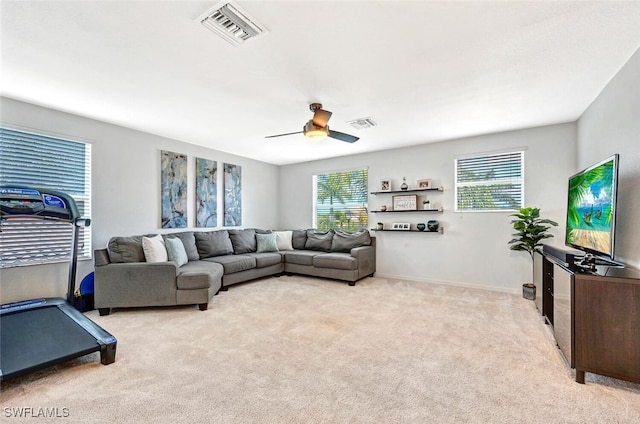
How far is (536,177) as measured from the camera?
13.8 ft

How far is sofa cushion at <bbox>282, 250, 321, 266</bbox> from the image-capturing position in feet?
17.4

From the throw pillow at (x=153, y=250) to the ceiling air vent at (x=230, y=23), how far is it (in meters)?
2.81

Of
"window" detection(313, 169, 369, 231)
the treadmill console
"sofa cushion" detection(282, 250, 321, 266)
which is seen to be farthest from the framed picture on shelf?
the treadmill console

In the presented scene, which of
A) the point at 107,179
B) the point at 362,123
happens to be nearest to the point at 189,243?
the point at 107,179

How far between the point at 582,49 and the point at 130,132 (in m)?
5.22

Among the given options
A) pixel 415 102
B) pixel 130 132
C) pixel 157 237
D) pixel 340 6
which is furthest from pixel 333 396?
pixel 130 132

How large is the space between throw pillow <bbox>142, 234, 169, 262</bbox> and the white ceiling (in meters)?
1.61

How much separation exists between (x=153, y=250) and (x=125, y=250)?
1.00 ft

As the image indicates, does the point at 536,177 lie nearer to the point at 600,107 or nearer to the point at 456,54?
the point at 600,107

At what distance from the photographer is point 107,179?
4.01m

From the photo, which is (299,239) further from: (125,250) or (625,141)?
(625,141)

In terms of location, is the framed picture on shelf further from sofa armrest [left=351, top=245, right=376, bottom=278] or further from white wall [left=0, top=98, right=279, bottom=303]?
white wall [left=0, top=98, right=279, bottom=303]

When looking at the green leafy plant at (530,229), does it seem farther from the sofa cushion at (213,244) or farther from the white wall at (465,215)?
the sofa cushion at (213,244)

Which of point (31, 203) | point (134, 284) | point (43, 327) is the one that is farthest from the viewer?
point (134, 284)
